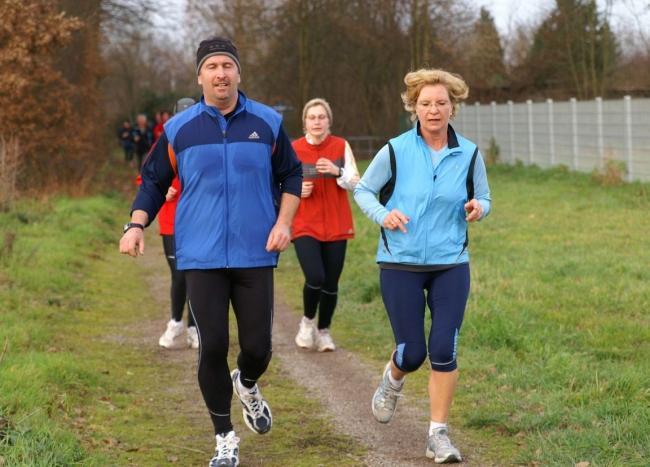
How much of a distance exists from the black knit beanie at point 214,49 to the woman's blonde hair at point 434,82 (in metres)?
0.93

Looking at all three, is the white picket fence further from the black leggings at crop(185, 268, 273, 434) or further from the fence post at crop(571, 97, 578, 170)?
the black leggings at crop(185, 268, 273, 434)

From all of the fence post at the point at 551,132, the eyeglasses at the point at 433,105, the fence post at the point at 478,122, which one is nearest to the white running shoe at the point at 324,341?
the eyeglasses at the point at 433,105

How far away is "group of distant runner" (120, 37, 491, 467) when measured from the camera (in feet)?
18.2

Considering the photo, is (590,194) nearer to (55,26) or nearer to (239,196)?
(55,26)

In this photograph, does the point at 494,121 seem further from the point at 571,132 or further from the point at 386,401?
the point at 386,401

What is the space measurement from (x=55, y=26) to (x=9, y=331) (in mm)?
15164

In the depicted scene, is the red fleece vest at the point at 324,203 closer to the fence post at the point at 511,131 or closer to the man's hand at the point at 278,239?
the man's hand at the point at 278,239

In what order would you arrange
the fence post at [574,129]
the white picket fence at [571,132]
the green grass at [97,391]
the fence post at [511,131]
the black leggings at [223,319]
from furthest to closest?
the fence post at [511,131]
the fence post at [574,129]
the white picket fence at [571,132]
the green grass at [97,391]
the black leggings at [223,319]

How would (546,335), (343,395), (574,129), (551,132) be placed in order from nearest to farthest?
1. (343,395)
2. (546,335)
3. (574,129)
4. (551,132)

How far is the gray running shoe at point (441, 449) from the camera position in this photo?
5.66 m

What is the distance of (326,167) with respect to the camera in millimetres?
8625

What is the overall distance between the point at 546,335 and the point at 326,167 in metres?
2.12

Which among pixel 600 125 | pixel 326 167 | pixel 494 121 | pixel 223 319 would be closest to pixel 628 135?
pixel 600 125

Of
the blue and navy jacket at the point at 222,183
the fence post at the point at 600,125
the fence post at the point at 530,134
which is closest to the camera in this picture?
the blue and navy jacket at the point at 222,183
